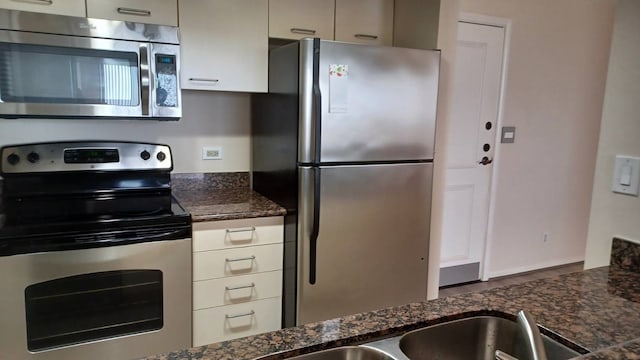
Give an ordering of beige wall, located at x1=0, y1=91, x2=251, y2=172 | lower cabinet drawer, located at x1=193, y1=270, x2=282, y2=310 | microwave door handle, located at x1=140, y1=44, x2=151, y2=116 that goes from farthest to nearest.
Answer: beige wall, located at x1=0, y1=91, x2=251, y2=172 → lower cabinet drawer, located at x1=193, y1=270, x2=282, y2=310 → microwave door handle, located at x1=140, y1=44, x2=151, y2=116

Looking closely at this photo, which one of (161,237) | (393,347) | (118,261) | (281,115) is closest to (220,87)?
(281,115)

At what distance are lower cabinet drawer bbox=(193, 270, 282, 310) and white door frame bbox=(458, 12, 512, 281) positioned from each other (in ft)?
6.76

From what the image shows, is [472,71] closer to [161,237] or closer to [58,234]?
[161,237]

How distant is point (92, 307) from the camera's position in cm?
190

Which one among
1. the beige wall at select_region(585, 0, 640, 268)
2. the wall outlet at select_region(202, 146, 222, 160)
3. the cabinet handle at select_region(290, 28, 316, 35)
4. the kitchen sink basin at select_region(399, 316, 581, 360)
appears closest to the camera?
the kitchen sink basin at select_region(399, 316, 581, 360)

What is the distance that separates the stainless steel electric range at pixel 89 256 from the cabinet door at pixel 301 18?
0.99 m

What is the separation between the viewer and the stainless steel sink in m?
0.94

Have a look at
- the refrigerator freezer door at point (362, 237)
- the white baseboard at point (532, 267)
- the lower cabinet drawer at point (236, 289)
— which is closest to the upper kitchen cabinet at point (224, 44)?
the refrigerator freezer door at point (362, 237)

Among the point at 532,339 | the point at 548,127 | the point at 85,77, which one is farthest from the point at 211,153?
the point at 548,127

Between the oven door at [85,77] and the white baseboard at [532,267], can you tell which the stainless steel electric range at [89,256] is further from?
the white baseboard at [532,267]

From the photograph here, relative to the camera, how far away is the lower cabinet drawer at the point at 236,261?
83.9 inches

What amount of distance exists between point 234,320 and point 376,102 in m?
1.28

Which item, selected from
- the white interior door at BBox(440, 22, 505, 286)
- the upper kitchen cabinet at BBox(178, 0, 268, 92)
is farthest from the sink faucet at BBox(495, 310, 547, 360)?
the white interior door at BBox(440, 22, 505, 286)

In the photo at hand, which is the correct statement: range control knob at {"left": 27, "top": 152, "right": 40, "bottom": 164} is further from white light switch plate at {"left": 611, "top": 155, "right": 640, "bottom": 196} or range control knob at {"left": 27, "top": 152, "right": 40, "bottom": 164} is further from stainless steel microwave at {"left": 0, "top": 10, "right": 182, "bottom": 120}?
white light switch plate at {"left": 611, "top": 155, "right": 640, "bottom": 196}
